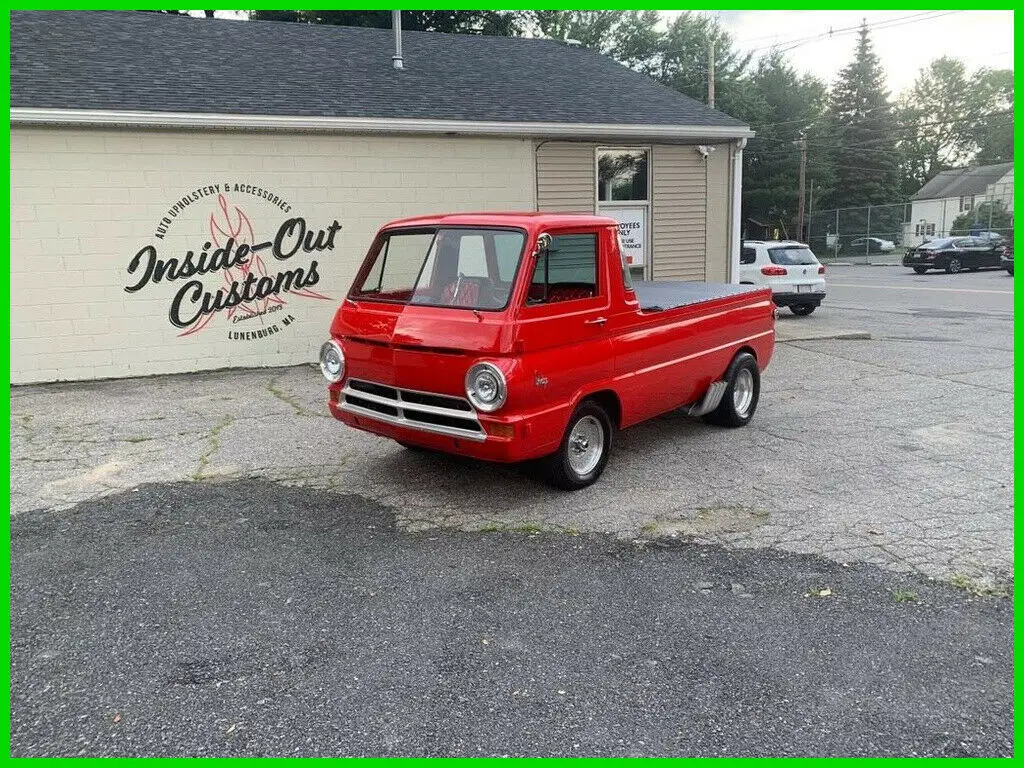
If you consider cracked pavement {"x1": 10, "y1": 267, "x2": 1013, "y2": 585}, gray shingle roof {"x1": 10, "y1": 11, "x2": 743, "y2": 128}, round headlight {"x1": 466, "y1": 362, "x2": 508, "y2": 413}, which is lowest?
cracked pavement {"x1": 10, "y1": 267, "x2": 1013, "y2": 585}

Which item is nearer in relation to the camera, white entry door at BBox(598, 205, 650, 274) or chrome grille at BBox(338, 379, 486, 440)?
chrome grille at BBox(338, 379, 486, 440)

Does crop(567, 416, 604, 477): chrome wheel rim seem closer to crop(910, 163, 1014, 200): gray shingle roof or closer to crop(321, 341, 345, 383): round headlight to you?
crop(321, 341, 345, 383): round headlight

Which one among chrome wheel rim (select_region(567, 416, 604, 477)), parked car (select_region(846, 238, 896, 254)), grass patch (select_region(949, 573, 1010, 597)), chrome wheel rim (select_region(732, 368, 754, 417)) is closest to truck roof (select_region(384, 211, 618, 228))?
chrome wheel rim (select_region(567, 416, 604, 477))

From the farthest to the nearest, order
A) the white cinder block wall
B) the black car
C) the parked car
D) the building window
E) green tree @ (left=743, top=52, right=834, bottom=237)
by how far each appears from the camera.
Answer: green tree @ (left=743, top=52, right=834, bottom=237)
the parked car
the black car
the building window
the white cinder block wall

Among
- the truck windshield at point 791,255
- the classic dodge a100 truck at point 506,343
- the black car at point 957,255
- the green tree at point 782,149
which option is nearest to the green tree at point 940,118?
the green tree at point 782,149

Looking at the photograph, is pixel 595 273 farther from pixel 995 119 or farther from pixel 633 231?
pixel 995 119

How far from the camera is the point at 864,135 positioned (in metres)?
64.3

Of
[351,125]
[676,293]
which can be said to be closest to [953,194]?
[351,125]

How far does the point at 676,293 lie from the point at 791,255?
10526 millimetres

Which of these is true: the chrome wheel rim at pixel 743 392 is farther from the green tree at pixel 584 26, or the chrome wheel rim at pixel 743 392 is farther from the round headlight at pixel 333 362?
the green tree at pixel 584 26

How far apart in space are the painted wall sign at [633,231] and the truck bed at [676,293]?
4.34 m

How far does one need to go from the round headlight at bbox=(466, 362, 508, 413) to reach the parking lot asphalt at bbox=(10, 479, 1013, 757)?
2.73 feet

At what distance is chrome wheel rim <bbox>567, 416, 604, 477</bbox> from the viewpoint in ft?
18.9

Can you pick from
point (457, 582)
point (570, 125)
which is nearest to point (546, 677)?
point (457, 582)
